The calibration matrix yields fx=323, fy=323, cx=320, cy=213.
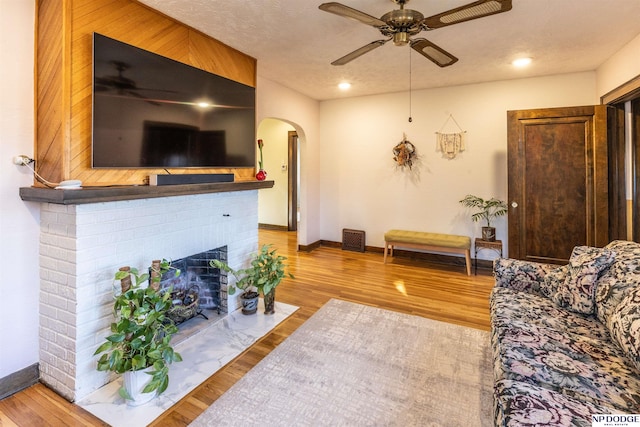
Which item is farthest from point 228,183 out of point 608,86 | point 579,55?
point 608,86

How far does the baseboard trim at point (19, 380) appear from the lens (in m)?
1.90

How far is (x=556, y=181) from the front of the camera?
370 centimetres

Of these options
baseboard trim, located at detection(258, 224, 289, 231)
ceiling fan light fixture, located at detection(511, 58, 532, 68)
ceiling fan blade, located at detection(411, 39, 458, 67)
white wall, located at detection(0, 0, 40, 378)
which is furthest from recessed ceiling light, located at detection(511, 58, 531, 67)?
baseboard trim, located at detection(258, 224, 289, 231)

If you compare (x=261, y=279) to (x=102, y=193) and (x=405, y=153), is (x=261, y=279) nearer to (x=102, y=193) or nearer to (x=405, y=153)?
(x=102, y=193)

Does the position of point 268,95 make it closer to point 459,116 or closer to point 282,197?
point 459,116

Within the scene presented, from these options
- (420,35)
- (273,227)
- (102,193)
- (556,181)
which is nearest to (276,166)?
(273,227)

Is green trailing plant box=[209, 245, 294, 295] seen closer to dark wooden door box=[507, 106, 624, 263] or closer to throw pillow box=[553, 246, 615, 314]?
throw pillow box=[553, 246, 615, 314]

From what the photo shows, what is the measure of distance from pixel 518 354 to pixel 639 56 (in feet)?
10.1

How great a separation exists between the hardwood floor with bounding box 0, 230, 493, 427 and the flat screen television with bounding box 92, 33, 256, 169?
1.44 meters

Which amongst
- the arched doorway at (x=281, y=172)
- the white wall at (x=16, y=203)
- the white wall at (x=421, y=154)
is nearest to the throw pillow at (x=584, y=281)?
the white wall at (x=421, y=154)

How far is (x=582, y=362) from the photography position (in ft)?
4.83

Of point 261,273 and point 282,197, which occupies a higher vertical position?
point 282,197

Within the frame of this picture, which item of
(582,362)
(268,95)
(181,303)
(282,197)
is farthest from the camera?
(282,197)

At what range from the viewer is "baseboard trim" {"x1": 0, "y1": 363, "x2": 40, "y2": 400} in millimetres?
1901
